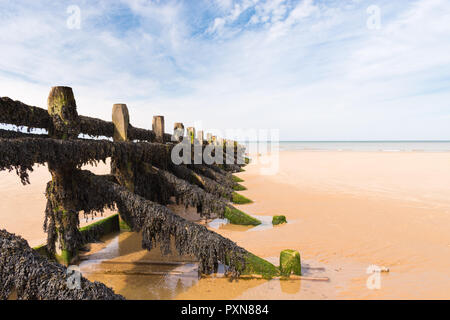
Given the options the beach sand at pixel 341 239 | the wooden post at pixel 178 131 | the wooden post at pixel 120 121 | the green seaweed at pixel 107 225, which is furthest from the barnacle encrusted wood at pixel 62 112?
the wooden post at pixel 178 131

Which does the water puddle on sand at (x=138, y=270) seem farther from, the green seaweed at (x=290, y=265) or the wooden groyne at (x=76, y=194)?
the green seaweed at (x=290, y=265)

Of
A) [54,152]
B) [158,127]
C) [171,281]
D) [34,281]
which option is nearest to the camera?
[34,281]

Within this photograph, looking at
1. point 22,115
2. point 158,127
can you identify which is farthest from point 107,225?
Answer: point 158,127

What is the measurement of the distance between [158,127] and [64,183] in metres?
4.50

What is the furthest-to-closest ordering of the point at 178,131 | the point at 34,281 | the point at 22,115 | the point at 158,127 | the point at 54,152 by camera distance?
the point at 178,131 → the point at 158,127 → the point at 22,115 → the point at 54,152 → the point at 34,281

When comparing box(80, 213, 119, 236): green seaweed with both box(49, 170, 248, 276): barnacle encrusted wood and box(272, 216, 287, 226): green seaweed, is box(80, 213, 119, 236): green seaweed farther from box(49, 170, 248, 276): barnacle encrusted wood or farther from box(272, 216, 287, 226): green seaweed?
box(272, 216, 287, 226): green seaweed

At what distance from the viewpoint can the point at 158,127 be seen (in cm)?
814

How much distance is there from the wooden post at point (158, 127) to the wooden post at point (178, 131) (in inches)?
76.0

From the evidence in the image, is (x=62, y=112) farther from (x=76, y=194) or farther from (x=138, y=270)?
(x=138, y=270)

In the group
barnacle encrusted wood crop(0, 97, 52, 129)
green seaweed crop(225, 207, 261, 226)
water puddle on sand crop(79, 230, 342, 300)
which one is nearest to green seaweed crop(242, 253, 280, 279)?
water puddle on sand crop(79, 230, 342, 300)

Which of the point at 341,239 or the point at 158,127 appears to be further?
the point at 158,127

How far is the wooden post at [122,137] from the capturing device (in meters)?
5.54
